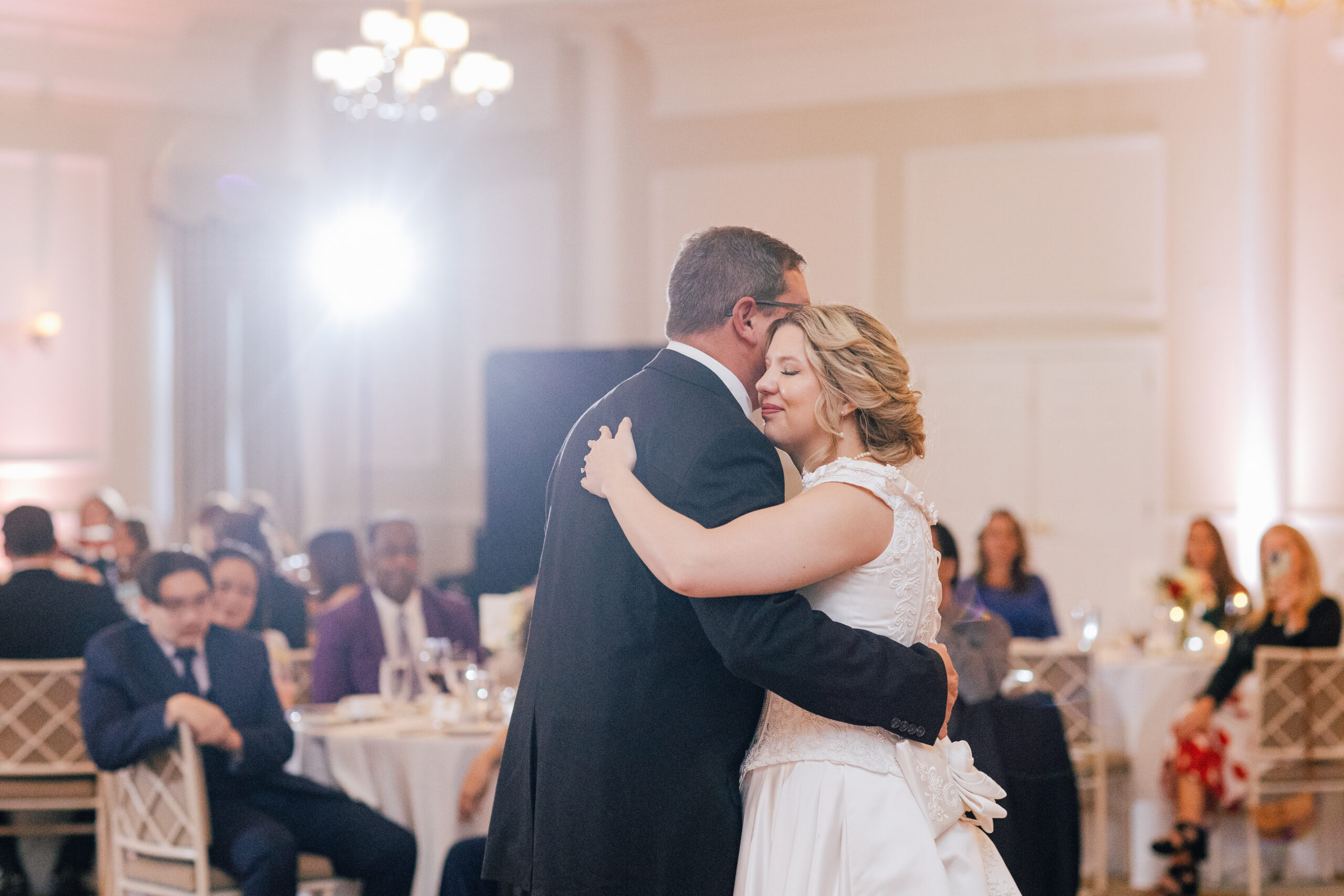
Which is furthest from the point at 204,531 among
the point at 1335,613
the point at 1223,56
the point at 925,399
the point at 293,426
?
the point at 1223,56

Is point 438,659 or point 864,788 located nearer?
point 864,788

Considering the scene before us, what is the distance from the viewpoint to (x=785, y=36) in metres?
8.86

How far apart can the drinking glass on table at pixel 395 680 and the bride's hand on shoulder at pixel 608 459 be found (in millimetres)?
2626

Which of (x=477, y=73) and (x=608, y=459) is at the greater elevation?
(x=477, y=73)

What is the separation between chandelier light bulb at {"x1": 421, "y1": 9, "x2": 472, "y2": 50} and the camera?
6.85m

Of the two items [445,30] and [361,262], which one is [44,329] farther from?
[445,30]

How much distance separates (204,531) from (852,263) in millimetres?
4334

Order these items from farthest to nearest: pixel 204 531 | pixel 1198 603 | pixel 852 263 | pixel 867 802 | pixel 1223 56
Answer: pixel 852 263 → pixel 1223 56 → pixel 204 531 → pixel 1198 603 → pixel 867 802

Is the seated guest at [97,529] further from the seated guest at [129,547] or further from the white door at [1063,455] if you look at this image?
the white door at [1063,455]

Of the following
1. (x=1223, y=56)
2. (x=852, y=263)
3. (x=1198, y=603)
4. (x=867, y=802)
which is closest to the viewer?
(x=867, y=802)

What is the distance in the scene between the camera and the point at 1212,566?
254 inches

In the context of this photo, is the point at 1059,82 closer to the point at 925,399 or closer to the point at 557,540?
the point at 925,399

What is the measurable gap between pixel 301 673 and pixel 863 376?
3.79 meters

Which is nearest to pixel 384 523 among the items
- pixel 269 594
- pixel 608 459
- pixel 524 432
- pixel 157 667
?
pixel 269 594
